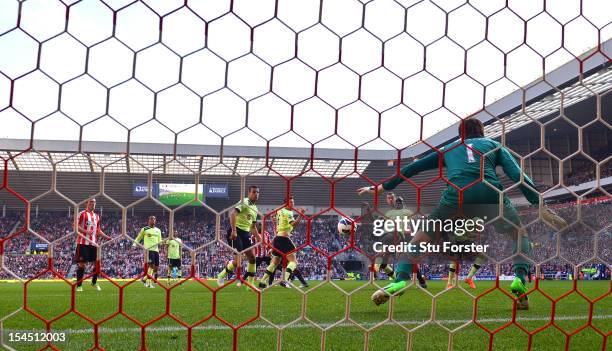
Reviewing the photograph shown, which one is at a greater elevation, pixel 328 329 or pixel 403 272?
pixel 403 272

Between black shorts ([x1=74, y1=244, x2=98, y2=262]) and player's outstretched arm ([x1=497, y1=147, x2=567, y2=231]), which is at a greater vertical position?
player's outstretched arm ([x1=497, y1=147, x2=567, y2=231])

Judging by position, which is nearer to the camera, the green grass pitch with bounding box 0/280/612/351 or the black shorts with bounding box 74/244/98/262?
the green grass pitch with bounding box 0/280/612/351

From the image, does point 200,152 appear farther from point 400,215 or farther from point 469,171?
point 400,215

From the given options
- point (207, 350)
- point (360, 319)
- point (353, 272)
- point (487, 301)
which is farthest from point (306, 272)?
point (207, 350)

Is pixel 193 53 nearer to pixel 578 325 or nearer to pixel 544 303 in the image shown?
pixel 578 325

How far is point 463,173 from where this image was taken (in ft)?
10.8

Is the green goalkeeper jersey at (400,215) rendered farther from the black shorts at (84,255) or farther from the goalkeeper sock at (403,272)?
the black shorts at (84,255)

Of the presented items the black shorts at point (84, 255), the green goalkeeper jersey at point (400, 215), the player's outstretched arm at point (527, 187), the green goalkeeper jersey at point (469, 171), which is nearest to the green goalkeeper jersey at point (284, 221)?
the green goalkeeper jersey at point (400, 215)

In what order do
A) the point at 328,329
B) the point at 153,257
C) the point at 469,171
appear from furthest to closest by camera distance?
the point at 153,257
the point at 469,171
the point at 328,329

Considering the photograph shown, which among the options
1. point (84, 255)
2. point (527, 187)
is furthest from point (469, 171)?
point (84, 255)

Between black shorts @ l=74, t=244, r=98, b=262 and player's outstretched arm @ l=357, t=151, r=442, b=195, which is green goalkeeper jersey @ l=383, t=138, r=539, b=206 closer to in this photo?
player's outstretched arm @ l=357, t=151, r=442, b=195

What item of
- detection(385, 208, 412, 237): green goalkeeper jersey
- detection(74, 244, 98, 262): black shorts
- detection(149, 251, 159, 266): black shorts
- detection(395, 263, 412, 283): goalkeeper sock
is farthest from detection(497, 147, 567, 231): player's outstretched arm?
detection(149, 251, 159, 266): black shorts

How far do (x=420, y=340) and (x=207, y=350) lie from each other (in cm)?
114

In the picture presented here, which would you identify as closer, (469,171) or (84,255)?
(469,171)
